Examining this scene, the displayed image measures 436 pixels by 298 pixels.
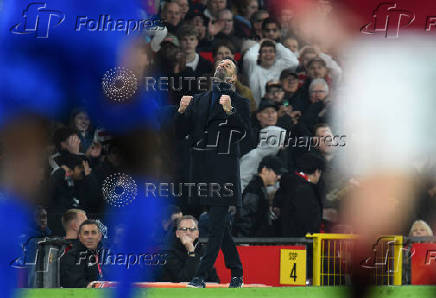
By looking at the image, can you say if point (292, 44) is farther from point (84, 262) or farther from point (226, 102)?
point (84, 262)

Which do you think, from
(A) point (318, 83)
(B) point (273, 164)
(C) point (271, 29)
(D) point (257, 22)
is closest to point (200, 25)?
(D) point (257, 22)

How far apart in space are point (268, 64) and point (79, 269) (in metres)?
3.16

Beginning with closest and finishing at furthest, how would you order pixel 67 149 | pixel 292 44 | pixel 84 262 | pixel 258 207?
pixel 84 262 → pixel 67 149 → pixel 258 207 → pixel 292 44

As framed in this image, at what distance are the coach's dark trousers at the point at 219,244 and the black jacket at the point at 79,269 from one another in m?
0.90

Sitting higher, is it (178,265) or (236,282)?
(178,265)

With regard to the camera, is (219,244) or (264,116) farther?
(264,116)

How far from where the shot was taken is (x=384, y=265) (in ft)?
30.2

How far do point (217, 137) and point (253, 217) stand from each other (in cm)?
167

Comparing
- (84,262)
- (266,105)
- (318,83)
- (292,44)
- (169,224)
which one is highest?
(292,44)

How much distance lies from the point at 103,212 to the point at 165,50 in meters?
1.68

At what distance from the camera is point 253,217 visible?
943 cm

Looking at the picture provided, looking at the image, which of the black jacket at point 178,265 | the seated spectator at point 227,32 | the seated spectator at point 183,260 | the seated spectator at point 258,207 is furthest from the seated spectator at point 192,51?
the black jacket at point 178,265

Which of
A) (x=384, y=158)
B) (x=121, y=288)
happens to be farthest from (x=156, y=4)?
(x=121, y=288)

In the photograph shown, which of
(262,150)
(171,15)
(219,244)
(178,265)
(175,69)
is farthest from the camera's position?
(171,15)
